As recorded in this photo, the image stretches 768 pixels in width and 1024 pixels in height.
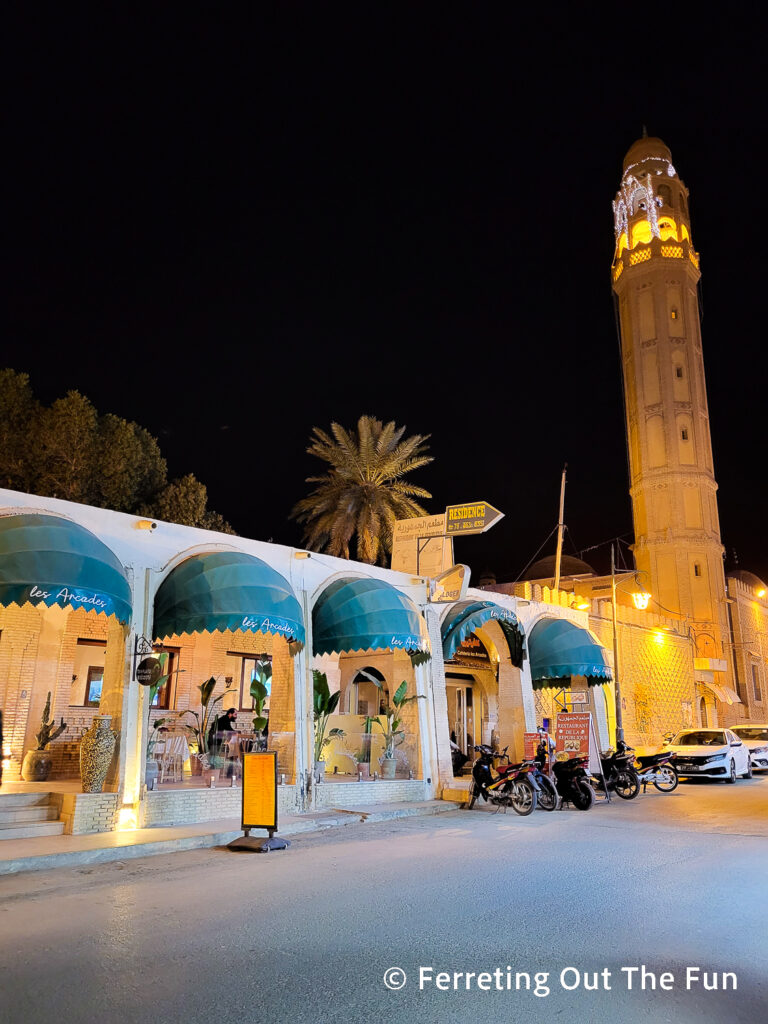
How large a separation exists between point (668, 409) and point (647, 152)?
71.5 feet

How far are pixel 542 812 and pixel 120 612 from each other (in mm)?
9502

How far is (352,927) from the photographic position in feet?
20.8

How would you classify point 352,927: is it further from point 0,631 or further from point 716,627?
point 716,627

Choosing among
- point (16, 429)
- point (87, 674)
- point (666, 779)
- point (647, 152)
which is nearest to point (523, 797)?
point (666, 779)

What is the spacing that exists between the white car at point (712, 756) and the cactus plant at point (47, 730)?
691 inches

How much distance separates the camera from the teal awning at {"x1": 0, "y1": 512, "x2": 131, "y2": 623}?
1099 centimetres

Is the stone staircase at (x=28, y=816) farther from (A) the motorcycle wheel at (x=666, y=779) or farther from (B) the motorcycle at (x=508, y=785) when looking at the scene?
(A) the motorcycle wheel at (x=666, y=779)

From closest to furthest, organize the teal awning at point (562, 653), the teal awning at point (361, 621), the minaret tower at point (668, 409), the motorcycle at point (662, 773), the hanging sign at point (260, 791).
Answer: the hanging sign at point (260, 791) < the teal awning at point (361, 621) < the motorcycle at point (662, 773) < the teal awning at point (562, 653) < the minaret tower at point (668, 409)

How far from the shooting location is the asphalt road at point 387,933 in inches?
184

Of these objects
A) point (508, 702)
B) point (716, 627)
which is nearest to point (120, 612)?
point (508, 702)

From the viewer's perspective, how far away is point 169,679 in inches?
749

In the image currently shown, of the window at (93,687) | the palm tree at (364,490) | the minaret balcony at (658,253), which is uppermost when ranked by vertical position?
the minaret balcony at (658,253)

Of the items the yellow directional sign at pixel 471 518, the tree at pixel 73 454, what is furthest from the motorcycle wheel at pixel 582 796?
the tree at pixel 73 454

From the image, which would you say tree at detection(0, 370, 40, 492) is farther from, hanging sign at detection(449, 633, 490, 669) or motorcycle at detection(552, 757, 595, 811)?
motorcycle at detection(552, 757, 595, 811)
